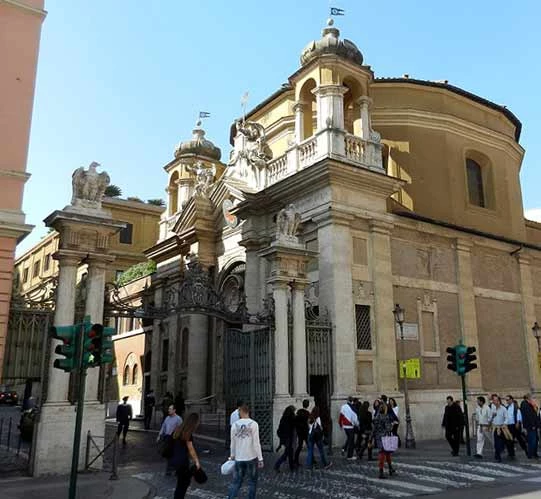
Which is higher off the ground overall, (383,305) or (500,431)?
(383,305)

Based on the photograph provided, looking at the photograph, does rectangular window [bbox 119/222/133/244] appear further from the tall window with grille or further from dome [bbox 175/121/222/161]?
the tall window with grille

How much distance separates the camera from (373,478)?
11367 millimetres

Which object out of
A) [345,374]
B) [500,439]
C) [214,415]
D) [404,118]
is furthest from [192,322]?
[500,439]

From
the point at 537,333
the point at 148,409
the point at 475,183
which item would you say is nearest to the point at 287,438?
the point at 148,409

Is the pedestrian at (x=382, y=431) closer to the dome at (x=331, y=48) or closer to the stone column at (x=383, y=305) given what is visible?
the stone column at (x=383, y=305)

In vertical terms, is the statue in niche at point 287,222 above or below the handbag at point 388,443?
above

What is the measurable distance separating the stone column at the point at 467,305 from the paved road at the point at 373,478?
18.7 ft

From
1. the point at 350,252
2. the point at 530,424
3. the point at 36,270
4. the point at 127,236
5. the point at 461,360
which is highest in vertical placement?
the point at 127,236

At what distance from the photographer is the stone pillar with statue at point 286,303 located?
15609mm

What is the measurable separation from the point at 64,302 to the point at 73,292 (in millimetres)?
286

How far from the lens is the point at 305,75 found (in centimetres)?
2050

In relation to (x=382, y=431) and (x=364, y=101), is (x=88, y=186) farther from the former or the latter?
(x=364, y=101)

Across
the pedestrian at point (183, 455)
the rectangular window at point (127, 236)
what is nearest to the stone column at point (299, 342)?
the pedestrian at point (183, 455)

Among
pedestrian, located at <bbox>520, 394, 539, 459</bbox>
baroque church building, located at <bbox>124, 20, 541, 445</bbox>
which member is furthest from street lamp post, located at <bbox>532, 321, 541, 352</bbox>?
pedestrian, located at <bbox>520, 394, 539, 459</bbox>
